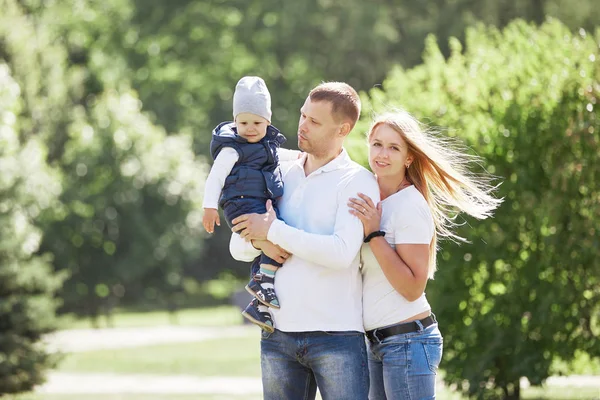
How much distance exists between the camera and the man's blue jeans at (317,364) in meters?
4.58

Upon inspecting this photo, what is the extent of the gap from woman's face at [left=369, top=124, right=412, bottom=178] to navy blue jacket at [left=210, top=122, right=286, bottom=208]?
1.38ft

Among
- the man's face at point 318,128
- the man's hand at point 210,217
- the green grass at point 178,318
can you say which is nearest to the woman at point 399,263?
the man's face at point 318,128

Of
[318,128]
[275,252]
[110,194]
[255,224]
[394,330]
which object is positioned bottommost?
[394,330]

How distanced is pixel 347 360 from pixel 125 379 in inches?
583

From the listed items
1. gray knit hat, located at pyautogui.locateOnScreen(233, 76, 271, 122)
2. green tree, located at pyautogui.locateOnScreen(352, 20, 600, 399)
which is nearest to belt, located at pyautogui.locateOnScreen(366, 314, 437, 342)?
gray knit hat, located at pyautogui.locateOnScreen(233, 76, 271, 122)

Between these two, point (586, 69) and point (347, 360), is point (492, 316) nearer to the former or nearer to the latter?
point (586, 69)

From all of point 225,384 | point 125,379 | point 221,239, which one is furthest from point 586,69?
point 221,239

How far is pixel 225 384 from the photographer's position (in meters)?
17.5

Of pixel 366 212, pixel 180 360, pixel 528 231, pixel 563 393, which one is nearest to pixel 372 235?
pixel 366 212

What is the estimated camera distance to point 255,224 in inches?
185

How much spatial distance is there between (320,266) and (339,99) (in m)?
0.68

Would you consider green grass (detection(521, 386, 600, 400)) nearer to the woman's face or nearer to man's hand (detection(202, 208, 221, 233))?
the woman's face

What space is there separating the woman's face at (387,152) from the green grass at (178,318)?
29176 mm

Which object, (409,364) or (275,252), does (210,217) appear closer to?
(275,252)
